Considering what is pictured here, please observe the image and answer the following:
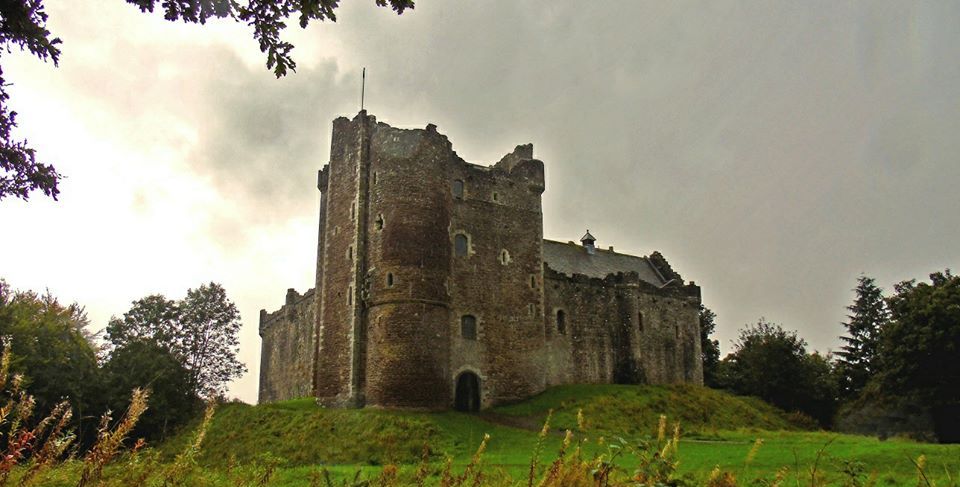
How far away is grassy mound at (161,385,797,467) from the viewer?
2630cm

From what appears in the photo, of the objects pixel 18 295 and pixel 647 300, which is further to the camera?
pixel 647 300

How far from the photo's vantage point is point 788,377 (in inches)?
1852

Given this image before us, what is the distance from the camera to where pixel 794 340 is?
48031 millimetres

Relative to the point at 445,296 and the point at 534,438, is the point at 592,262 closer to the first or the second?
the point at 445,296

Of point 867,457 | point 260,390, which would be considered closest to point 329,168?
point 260,390

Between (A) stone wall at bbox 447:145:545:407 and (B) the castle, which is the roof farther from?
(A) stone wall at bbox 447:145:545:407

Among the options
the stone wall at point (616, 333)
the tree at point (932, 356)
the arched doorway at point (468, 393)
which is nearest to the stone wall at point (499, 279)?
the arched doorway at point (468, 393)

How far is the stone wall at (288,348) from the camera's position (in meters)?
42.9

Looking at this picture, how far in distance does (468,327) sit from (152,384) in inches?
548

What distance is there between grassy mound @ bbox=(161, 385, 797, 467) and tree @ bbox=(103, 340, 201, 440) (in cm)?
197

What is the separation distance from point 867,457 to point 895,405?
21.0 meters

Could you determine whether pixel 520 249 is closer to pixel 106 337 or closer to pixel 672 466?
pixel 106 337

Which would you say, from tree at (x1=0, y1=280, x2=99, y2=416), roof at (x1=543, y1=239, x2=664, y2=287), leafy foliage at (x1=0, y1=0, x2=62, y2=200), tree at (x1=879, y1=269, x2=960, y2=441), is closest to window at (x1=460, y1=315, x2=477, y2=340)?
roof at (x1=543, y1=239, x2=664, y2=287)

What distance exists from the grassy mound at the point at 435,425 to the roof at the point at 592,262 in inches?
353
